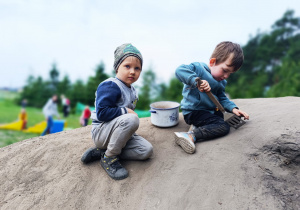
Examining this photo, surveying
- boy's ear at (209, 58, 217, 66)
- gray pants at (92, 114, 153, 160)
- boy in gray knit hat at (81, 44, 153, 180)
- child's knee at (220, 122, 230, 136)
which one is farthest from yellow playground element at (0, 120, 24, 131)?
child's knee at (220, 122, 230, 136)

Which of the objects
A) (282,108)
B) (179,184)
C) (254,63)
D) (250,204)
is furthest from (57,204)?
(254,63)

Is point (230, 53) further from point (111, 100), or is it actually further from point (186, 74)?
point (111, 100)

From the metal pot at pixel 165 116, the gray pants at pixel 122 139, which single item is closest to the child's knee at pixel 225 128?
the metal pot at pixel 165 116

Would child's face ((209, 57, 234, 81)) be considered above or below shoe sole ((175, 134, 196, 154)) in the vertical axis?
above

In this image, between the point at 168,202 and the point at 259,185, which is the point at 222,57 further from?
the point at 168,202

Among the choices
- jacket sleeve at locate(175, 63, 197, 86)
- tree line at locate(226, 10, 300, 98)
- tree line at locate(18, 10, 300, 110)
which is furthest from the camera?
tree line at locate(226, 10, 300, 98)

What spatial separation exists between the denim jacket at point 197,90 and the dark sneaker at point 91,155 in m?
1.07

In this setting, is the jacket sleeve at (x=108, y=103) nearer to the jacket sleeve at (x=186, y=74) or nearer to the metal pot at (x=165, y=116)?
the jacket sleeve at (x=186, y=74)

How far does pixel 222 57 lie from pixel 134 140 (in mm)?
1226

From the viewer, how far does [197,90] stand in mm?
2666

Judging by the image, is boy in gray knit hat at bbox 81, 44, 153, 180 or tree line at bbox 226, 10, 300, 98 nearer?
boy in gray knit hat at bbox 81, 44, 153, 180

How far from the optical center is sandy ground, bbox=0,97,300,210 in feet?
6.11

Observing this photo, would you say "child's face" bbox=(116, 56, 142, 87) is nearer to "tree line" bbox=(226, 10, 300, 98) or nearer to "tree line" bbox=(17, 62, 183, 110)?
"tree line" bbox=(17, 62, 183, 110)

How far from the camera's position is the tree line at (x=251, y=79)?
14844mm
